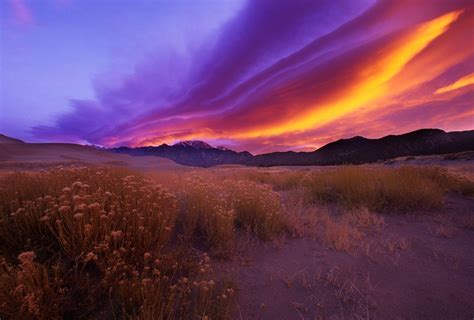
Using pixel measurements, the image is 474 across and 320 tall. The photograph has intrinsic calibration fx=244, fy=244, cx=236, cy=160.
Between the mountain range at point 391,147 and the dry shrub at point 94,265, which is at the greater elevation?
the mountain range at point 391,147

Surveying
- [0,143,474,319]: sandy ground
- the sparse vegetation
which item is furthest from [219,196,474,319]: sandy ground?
the sparse vegetation

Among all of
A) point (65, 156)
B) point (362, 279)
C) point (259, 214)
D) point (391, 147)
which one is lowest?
point (362, 279)

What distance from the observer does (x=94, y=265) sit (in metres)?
2.71

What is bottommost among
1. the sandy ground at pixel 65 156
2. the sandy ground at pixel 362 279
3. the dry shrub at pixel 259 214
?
the sandy ground at pixel 362 279

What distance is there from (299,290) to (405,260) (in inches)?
80.0

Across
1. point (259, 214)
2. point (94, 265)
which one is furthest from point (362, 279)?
point (94, 265)

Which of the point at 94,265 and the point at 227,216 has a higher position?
the point at 227,216

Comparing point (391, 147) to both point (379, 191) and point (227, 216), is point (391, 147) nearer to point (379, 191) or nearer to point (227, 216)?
point (379, 191)

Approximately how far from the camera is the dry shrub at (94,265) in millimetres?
1972

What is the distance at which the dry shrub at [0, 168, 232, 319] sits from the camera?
1.97 meters

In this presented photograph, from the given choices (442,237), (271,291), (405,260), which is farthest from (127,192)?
(442,237)

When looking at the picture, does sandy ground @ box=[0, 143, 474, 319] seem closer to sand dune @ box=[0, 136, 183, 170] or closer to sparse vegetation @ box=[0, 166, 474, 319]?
sparse vegetation @ box=[0, 166, 474, 319]

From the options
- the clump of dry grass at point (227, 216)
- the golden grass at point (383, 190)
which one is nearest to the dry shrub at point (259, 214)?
the clump of dry grass at point (227, 216)

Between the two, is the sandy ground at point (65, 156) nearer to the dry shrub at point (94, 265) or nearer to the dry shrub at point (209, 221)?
the dry shrub at point (209, 221)
